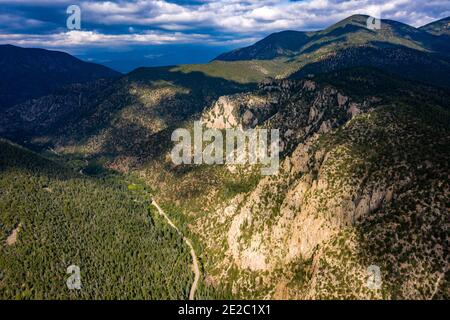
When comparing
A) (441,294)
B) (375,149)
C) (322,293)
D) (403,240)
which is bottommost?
(322,293)

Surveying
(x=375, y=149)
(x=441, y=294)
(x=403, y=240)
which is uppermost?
(x=375, y=149)

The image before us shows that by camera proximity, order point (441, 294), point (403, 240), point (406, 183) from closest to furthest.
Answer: point (441, 294) < point (403, 240) < point (406, 183)
